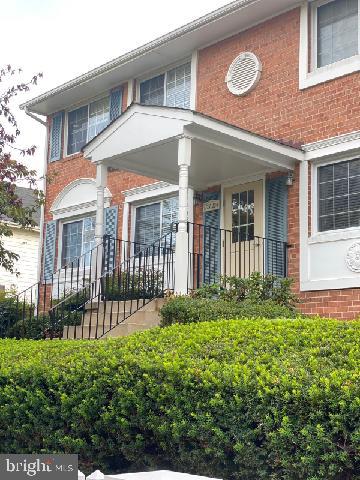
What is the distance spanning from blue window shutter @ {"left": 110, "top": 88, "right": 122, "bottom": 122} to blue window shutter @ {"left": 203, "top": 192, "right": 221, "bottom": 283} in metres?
3.42

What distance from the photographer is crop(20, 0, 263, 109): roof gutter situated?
1196 centimetres

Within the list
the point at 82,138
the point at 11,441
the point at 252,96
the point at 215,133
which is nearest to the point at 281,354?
the point at 11,441

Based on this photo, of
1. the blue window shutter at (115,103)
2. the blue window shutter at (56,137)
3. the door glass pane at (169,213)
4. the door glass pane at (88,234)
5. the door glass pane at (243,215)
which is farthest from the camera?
the blue window shutter at (56,137)

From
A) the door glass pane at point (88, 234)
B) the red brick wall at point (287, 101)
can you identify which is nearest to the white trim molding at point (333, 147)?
the red brick wall at point (287, 101)

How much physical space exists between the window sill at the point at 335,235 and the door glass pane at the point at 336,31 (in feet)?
8.92

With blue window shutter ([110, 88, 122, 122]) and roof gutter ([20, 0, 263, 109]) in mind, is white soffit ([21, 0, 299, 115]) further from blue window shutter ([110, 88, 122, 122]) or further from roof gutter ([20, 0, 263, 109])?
blue window shutter ([110, 88, 122, 122])

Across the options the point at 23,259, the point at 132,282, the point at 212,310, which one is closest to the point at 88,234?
the point at 132,282

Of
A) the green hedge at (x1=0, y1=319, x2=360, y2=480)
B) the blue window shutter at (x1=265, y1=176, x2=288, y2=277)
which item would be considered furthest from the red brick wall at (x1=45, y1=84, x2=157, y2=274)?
the green hedge at (x1=0, y1=319, x2=360, y2=480)

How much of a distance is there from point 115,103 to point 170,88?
5.35ft

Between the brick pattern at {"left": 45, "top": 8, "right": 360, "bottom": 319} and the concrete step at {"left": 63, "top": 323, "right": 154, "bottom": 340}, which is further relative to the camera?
the brick pattern at {"left": 45, "top": 8, "right": 360, "bottom": 319}

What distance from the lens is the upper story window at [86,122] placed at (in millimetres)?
15672

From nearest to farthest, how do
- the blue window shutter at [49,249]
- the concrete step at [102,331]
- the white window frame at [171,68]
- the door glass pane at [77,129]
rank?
1. the concrete step at [102,331]
2. the white window frame at [171,68]
3. the door glass pane at [77,129]
4. the blue window shutter at [49,249]

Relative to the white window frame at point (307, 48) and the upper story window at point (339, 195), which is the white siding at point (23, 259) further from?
the upper story window at point (339, 195)

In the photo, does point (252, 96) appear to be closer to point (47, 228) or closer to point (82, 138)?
point (82, 138)
